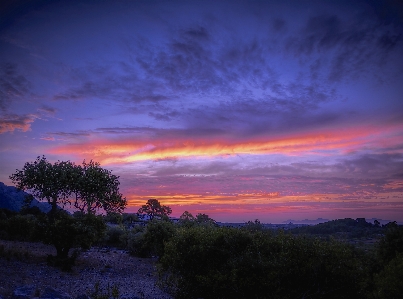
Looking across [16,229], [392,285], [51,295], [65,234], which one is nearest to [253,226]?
[392,285]

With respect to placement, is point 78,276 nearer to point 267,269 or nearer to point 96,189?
point 96,189

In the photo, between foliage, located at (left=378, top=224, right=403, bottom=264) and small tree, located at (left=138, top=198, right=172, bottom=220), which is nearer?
foliage, located at (left=378, top=224, right=403, bottom=264)

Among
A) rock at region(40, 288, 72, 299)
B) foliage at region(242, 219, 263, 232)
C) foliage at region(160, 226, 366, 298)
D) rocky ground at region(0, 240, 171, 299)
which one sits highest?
foliage at region(242, 219, 263, 232)

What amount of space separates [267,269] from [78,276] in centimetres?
1802

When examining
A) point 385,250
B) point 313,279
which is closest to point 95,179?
point 313,279

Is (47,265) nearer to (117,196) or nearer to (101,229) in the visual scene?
(101,229)

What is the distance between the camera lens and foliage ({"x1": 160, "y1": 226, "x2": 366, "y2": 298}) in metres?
14.5

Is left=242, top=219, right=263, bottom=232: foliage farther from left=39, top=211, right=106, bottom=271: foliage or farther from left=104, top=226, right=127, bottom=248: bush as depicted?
left=104, top=226, right=127, bottom=248: bush

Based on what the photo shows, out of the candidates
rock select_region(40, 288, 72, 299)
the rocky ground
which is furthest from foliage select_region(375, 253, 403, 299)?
rock select_region(40, 288, 72, 299)

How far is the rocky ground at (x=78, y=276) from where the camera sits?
65.0 ft

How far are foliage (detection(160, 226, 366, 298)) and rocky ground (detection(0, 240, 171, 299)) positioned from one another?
161 inches

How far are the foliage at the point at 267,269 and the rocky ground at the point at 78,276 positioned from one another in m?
4.10

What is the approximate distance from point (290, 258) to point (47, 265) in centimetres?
2265

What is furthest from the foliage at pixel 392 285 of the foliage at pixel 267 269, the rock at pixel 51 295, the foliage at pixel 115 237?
the foliage at pixel 115 237
